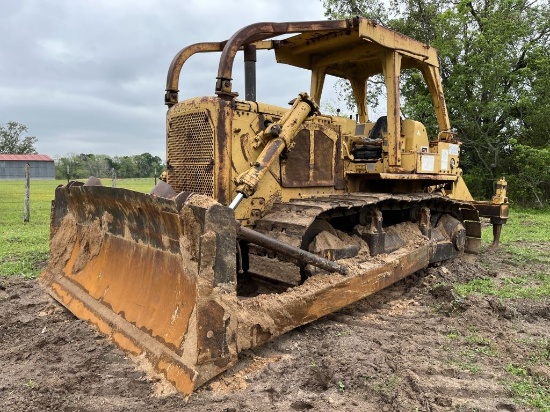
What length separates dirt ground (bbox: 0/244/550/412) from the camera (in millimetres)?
2973

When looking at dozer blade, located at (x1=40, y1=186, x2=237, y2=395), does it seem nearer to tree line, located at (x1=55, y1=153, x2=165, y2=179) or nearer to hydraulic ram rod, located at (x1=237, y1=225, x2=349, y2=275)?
hydraulic ram rod, located at (x1=237, y1=225, x2=349, y2=275)

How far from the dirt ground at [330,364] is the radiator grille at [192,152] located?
173 cm

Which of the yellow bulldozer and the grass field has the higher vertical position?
the yellow bulldozer

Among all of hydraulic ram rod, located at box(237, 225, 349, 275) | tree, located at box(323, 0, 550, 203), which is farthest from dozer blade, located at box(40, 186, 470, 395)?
tree, located at box(323, 0, 550, 203)

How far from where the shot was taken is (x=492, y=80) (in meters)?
17.2

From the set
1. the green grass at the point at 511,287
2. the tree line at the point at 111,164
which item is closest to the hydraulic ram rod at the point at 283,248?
the green grass at the point at 511,287

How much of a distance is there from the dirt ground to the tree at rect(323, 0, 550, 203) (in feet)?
44.0

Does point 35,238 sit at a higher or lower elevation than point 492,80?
lower

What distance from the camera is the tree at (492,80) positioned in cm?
1712

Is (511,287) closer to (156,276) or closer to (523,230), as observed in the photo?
(156,276)

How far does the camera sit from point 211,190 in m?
4.72

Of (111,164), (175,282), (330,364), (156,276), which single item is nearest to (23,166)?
(111,164)

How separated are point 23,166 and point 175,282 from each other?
6630 centimetres

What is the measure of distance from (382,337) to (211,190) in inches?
84.6
